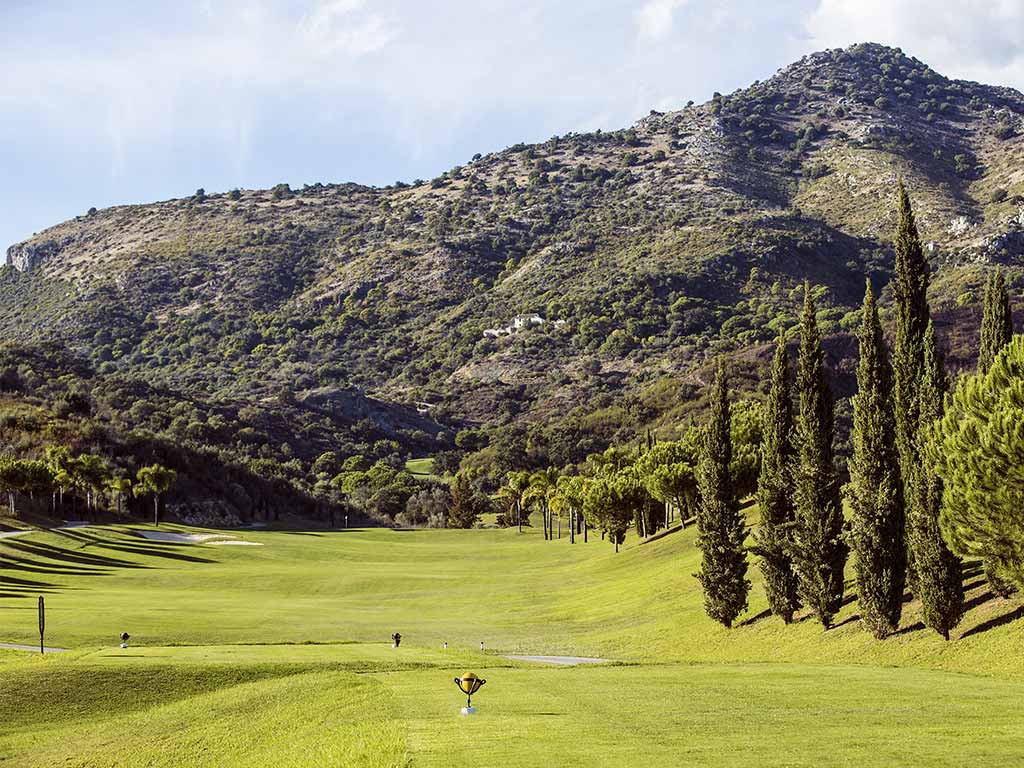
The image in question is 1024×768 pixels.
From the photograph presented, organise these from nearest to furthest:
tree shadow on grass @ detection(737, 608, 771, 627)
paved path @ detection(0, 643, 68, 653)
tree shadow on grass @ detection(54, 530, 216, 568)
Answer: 1. paved path @ detection(0, 643, 68, 653)
2. tree shadow on grass @ detection(737, 608, 771, 627)
3. tree shadow on grass @ detection(54, 530, 216, 568)

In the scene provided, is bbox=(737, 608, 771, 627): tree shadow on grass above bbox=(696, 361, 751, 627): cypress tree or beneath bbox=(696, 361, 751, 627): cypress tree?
beneath

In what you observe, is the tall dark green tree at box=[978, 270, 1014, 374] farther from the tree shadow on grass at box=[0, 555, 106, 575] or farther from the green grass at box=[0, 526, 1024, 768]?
the tree shadow on grass at box=[0, 555, 106, 575]

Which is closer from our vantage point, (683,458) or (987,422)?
(987,422)

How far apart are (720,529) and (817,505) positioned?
7.32 m

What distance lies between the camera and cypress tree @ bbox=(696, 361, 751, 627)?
1868 inches

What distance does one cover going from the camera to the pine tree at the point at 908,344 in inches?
1457

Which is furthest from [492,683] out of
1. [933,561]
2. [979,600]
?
[979,600]

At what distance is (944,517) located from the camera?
33062 millimetres

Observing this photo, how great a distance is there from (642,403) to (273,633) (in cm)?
14622

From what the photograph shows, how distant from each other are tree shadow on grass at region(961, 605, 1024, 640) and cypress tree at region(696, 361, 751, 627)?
1364cm

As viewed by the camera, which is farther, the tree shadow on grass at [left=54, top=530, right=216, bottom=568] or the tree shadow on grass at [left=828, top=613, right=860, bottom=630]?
the tree shadow on grass at [left=54, top=530, right=216, bottom=568]

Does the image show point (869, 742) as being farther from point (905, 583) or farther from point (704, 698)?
point (905, 583)

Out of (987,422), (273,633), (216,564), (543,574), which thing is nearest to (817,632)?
(987,422)

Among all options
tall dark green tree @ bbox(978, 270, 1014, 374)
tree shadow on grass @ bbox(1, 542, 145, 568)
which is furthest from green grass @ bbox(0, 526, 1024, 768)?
tall dark green tree @ bbox(978, 270, 1014, 374)
